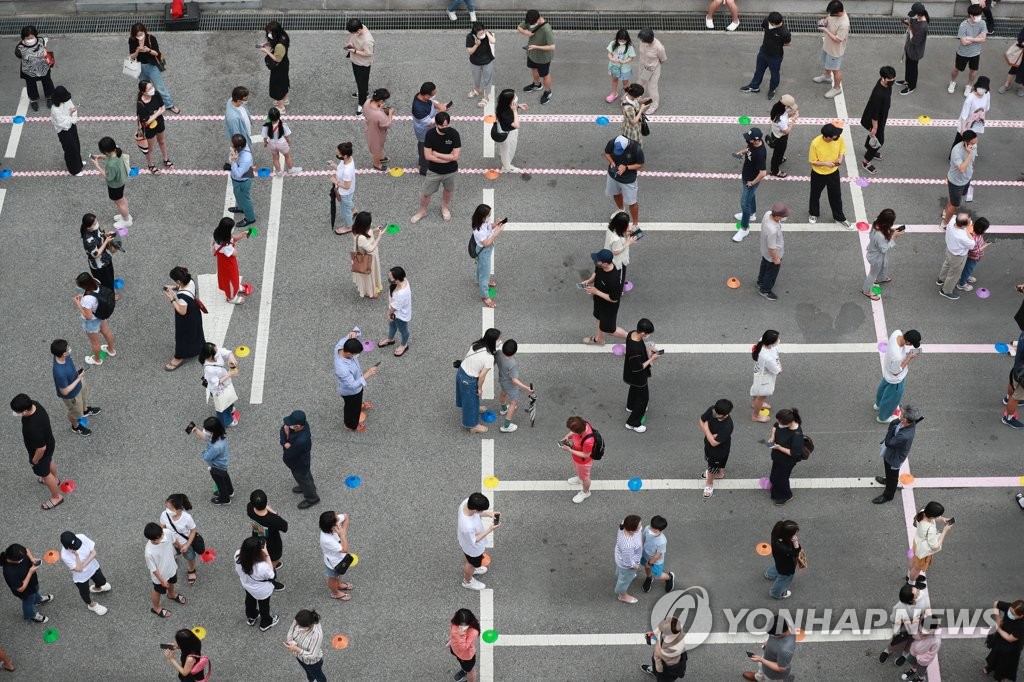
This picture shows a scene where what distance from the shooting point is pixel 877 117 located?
798 inches

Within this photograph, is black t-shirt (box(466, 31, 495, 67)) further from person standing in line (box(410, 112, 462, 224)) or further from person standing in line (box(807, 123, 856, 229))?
person standing in line (box(807, 123, 856, 229))

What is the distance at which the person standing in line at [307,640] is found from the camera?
13484 mm

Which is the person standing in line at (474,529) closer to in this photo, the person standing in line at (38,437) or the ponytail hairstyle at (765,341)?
the ponytail hairstyle at (765,341)

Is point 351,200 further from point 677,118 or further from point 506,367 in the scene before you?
point 677,118

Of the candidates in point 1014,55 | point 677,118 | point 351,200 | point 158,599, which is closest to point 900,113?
point 1014,55

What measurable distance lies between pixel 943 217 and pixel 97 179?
42.7 ft

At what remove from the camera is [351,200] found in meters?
19.1

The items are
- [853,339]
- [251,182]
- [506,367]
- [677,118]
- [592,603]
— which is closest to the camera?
[592,603]

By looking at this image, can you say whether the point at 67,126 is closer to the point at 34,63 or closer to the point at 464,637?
the point at 34,63

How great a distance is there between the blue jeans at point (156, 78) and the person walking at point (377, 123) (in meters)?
3.44

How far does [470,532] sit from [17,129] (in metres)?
11.3

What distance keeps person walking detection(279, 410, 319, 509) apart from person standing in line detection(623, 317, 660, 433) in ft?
13.4

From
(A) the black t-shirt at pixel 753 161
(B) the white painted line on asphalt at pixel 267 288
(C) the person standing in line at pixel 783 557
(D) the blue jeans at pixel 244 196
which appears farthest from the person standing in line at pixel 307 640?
(A) the black t-shirt at pixel 753 161

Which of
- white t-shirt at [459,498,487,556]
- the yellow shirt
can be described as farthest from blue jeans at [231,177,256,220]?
the yellow shirt
